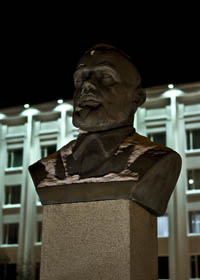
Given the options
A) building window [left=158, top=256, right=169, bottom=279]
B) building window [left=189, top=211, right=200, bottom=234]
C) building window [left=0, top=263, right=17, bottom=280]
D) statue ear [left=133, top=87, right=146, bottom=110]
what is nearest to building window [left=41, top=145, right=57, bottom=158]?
building window [left=0, top=263, right=17, bottom=280]

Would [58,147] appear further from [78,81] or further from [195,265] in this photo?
[78,81]

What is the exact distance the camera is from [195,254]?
26766mm

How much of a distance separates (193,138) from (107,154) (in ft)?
82.4

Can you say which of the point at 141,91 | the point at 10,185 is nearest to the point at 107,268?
the point at 141,91

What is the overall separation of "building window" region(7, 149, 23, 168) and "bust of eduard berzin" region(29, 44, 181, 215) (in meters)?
28.6

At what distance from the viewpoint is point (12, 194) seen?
110 ft

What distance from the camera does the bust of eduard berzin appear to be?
5.76 meters

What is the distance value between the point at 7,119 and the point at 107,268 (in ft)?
99.5

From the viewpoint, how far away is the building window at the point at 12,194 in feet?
108

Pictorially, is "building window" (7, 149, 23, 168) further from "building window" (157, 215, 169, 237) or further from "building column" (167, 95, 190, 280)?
"building window" (157, 215, 169, 237)

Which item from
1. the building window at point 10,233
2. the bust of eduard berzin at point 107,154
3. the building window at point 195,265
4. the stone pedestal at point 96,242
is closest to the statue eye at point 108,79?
the bust of eduard berzin at point 107,154

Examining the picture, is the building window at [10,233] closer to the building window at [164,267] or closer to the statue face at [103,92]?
the building window at [164,267]

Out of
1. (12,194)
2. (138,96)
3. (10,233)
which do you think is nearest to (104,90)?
(138,96)

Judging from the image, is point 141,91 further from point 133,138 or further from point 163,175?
point 163,175
